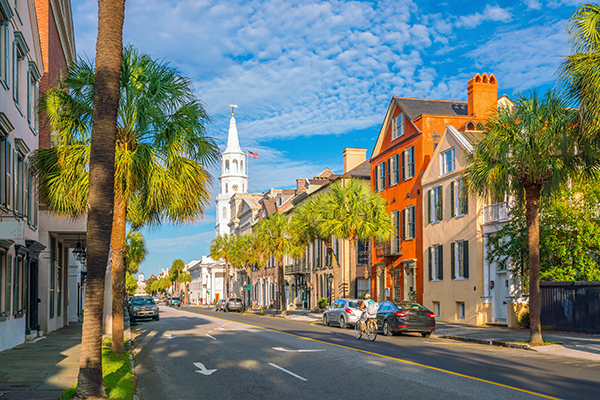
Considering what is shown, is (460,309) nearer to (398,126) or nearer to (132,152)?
(398,126)

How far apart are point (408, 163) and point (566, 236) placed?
48.7 ft

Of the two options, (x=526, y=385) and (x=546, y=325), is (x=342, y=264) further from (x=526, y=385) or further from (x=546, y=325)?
(x=526, y=385)

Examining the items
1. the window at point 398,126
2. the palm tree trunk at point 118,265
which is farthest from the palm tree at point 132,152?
the window at point 398,126

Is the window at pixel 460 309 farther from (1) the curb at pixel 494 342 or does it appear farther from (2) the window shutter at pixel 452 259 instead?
(1) the curb at pixel 494 342

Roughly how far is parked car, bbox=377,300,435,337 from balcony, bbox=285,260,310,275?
1438 inches

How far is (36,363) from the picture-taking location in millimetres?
14172

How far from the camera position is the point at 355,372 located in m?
13.1

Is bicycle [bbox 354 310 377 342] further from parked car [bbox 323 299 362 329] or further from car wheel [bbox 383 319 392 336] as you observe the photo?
parked car [bbox 323 299 362 329]

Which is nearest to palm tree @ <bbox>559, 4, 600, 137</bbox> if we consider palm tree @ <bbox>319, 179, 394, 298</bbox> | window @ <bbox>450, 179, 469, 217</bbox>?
window @ <bbox>450, 179, 469, 217</bbox>

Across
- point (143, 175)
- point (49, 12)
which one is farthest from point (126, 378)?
point (49, 12)

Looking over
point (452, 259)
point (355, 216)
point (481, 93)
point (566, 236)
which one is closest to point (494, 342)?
point (566, 236)

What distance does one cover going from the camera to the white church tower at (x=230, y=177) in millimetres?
133000

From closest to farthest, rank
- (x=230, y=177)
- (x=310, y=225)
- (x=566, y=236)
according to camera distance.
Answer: (x=566, y=236) < (x=310, y=225) < (x=230, y=177)

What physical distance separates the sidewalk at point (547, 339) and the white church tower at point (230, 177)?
352 feet
